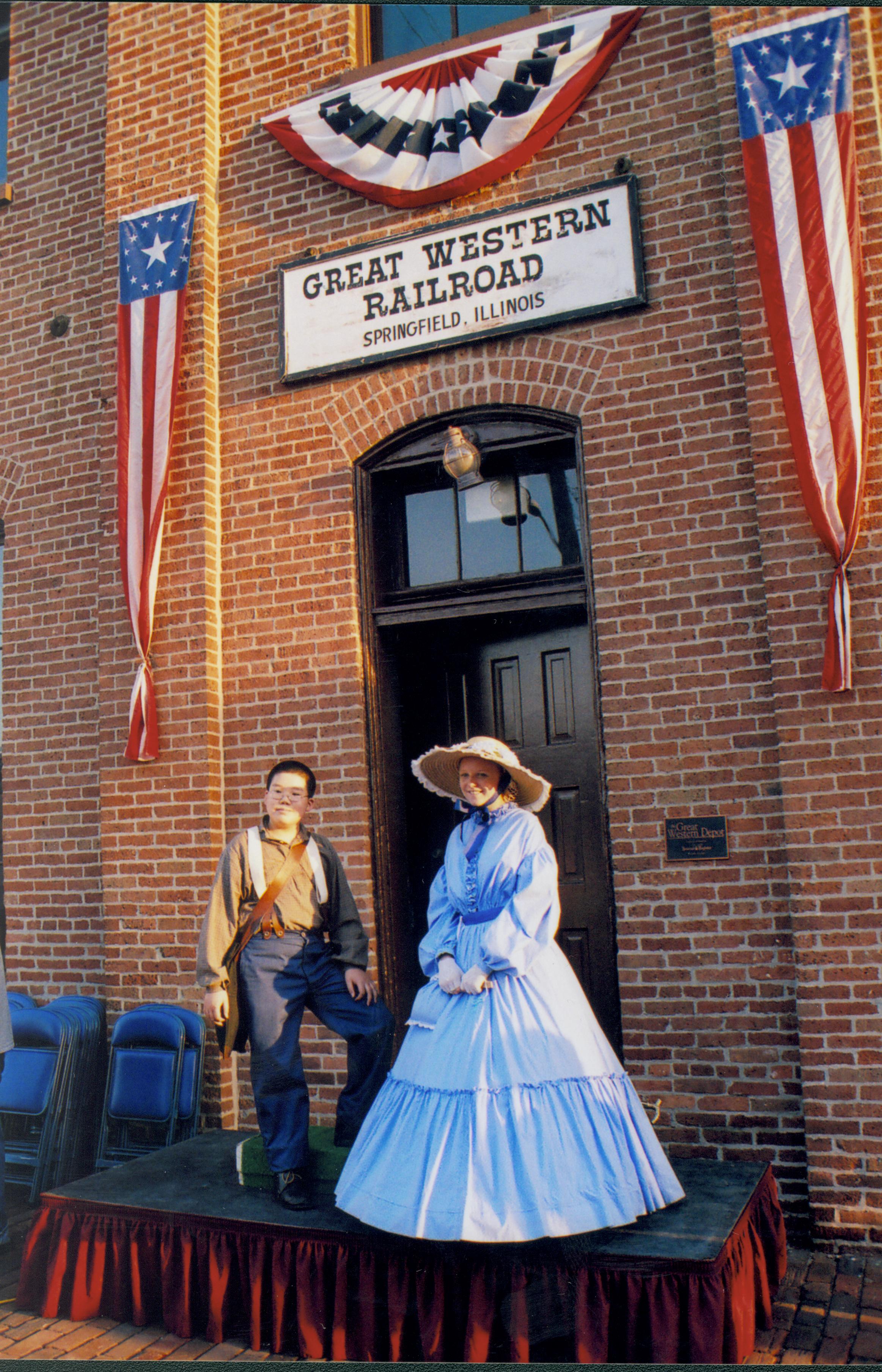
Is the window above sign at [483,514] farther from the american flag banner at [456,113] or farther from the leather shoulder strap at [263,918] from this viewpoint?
the leather shoulder strap at [263,918]

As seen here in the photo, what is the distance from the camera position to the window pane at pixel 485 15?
5.41 metres

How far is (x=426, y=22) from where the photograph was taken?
5742 millimetres

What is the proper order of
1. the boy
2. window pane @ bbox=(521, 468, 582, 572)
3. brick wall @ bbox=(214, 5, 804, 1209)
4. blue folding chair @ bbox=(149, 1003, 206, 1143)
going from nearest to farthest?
the boy
brick wall @ bbox=(214, 5, 804, 1209)
blue folding chair @ bbox=(149, 1003, 206, 1143)
window pane @ bbox=(521, 468, 582, 572)

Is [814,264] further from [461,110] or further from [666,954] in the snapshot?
[666,954]

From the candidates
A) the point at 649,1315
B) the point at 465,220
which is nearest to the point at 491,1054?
the point at 649,1315

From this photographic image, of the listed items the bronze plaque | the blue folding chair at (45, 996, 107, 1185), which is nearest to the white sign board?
the bronze plaque

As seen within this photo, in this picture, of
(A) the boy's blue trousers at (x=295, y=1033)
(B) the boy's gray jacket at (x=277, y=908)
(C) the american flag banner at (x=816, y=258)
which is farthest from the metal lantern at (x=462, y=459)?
(A) the boy's blue trousers at (x=295, y=1033)

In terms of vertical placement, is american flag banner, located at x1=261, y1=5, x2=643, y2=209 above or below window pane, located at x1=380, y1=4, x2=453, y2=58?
below

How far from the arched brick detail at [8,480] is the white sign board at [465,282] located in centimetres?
206

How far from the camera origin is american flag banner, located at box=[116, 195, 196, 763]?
5.68 meters

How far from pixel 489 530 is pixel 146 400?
216cm

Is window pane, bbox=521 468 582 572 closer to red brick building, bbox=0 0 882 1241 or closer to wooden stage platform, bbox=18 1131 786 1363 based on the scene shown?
red brick building, bbox=0 0 882 1241

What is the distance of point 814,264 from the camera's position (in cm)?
435

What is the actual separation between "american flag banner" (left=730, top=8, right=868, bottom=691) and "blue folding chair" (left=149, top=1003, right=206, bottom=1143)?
3483 millimetres
